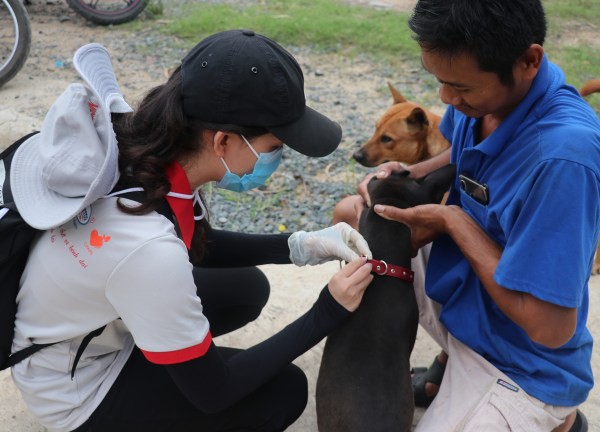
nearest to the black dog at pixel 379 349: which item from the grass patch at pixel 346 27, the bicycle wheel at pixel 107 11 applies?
the grass patch at pixel 346 27

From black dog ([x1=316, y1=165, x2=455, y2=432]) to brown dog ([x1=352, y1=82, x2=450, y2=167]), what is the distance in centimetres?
187

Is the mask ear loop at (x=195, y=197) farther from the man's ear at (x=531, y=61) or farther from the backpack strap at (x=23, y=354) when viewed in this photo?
the man's ear at (x=531, y=61)

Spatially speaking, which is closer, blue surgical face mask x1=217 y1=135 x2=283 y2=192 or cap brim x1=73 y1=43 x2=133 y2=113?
cap brim x1=73 y1=43 x2=133 y2=113

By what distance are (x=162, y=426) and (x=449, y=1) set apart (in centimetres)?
188

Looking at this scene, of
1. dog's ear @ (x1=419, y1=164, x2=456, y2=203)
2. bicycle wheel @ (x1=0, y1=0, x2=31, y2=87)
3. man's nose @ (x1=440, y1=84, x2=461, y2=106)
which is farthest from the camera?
bicycle wheel @ (x1=0, y1=0, x2=31, y2=87)

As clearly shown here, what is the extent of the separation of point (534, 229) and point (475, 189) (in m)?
0.45

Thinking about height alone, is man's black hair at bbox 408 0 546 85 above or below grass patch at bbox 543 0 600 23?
above

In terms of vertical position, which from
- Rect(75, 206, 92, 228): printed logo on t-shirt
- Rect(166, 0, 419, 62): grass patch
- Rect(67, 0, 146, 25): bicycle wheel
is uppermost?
Rect(75, 206, 92, 228): printed logo on t-shirt

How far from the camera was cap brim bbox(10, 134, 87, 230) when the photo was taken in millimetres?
1996

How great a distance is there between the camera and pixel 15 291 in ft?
7.29

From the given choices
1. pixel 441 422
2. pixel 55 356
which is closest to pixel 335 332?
pixel 441 422

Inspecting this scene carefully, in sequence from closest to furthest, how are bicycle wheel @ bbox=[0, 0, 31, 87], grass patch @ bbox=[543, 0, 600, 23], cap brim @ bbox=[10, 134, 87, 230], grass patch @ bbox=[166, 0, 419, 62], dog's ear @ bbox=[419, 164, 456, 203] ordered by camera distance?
cap brim @ bbox=[10, 134, 87, 230] < dog's ear @ bbox=[419, 164, 456, 203] < bicycle wheel @ bbox=[0, 0, 31, 87] < grass patch @ bbox=[166, 0, 419, 62] < grass patch @ bbox=[543, 0, 600, 23]

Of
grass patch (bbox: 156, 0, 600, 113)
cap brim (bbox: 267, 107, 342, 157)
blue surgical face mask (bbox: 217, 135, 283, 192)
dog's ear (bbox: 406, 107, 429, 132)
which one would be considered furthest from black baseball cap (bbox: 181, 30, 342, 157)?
grass patch (bbox: 156, 0, 600, 113)

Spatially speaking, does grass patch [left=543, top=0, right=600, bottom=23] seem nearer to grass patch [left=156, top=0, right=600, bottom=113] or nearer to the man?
grass patch [left=156, top=0, right=600, bottom=113]
